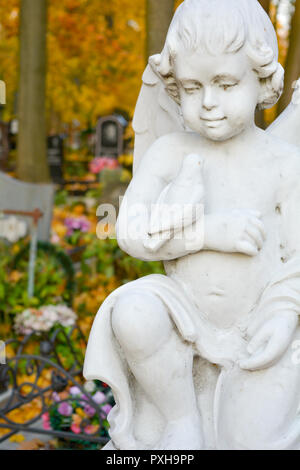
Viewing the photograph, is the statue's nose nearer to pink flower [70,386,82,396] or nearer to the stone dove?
the stone dove

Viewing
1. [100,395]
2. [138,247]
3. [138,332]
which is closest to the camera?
[138,332]

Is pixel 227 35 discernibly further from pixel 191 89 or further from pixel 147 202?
pixel 147 202

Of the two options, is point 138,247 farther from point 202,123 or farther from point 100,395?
point 100,395

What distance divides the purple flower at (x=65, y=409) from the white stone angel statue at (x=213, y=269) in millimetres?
1769

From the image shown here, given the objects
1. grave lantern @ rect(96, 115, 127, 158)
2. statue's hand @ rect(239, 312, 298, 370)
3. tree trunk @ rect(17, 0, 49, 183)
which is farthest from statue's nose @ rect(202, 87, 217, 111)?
grave lantern @ rect(96, 115, 127, 158)

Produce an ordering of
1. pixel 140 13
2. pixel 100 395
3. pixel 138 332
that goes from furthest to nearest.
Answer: pixel 140 13, pixel 100 395, pixel 138 332

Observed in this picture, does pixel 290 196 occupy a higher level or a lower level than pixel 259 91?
lower

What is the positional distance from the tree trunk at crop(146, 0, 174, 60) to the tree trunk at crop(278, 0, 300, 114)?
1.25 meters

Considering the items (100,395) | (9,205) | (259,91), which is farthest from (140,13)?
(259,91)

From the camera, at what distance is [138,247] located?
2.37m

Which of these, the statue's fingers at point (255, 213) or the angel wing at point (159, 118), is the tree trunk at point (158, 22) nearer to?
the angel wing at point (159, 118)

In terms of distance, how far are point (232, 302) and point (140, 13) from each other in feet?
32.6

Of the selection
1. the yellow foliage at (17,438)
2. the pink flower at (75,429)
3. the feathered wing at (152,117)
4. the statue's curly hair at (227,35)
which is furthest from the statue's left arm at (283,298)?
the yellow foliage at (17,438)

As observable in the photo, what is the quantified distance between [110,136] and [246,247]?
53.4 ft
